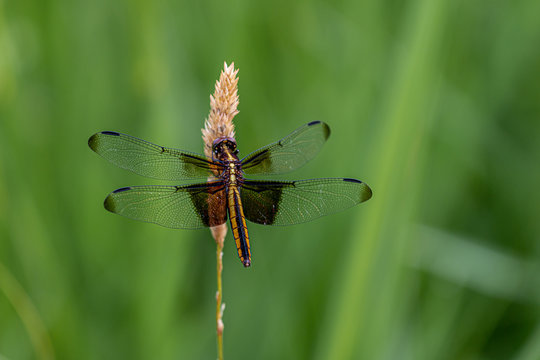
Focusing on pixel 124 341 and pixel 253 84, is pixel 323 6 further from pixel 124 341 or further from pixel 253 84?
pixel 124 341

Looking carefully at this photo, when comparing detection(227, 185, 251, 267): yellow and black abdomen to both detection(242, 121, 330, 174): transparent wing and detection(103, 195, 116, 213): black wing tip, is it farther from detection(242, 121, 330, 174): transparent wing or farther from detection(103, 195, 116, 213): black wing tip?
detection(103, 195, 116, 213): black wing tip

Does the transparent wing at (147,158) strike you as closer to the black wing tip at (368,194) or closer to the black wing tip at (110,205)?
the black wing tip at (110,205)

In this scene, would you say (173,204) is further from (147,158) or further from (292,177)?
(292,177)

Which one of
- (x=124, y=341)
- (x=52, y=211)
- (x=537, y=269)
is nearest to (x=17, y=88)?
(x=52, y=211)

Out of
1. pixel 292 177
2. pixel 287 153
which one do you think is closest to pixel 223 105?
pixel 287 153

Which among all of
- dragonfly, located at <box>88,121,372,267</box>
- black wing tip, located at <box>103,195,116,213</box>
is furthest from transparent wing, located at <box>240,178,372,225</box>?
black wing tip, located at <box>103,195,116,213</box>

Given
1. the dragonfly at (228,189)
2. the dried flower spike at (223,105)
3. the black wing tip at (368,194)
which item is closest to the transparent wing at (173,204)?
the dragonfly at (228,189)
